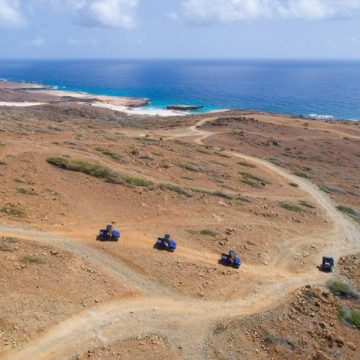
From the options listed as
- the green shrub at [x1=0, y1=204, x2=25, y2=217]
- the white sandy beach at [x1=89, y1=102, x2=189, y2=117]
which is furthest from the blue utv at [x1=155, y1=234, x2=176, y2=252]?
the white sandy beach at [x1=89, y1=102, x2=189, y2=117]

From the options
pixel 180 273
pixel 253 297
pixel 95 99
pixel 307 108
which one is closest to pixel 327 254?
pixel 253 297

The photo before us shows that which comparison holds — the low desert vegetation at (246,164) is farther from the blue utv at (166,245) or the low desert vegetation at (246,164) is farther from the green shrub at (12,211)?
the green shrub at (12,211)

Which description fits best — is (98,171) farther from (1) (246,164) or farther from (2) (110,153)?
(1) (246,164)

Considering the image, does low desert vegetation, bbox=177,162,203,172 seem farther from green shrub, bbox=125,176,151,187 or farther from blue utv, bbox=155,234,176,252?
blue utv, bbox=155,234,176,252

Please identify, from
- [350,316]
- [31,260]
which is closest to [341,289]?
[350,316]

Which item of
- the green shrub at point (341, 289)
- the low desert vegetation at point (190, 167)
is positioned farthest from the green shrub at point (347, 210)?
the low desert vegetation at point (190, 167)

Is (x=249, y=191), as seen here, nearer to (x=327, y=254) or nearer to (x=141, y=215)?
(x=327, y=254)
